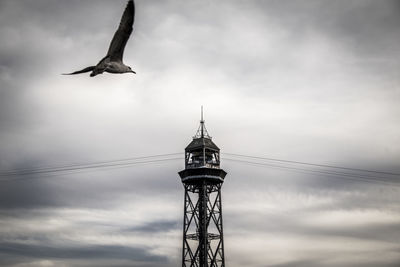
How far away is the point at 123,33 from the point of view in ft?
83.4

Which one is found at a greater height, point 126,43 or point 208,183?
point 208,183

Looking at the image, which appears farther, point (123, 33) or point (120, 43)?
point (120, 43)

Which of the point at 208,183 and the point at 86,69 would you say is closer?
the point at 86,69

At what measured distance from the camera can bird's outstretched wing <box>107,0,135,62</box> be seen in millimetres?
25188

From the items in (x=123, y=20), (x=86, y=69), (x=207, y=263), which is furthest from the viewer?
(x=207, y=263)

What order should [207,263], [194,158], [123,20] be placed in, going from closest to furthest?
[123,20]
[207,263]
[194,158]

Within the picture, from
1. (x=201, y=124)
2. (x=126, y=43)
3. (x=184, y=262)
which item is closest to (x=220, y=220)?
(x=184, y=262)

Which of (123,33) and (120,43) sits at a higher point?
(123,33)

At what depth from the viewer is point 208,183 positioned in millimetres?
74250

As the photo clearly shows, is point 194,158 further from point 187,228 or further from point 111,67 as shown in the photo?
point 111,67

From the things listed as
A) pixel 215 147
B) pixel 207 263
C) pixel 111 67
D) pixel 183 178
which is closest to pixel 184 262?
pixel 207 263

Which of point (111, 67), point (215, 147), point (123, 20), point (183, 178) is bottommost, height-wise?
point (111, 67)

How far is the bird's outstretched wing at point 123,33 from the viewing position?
25188mm

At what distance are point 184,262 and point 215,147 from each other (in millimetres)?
18686
